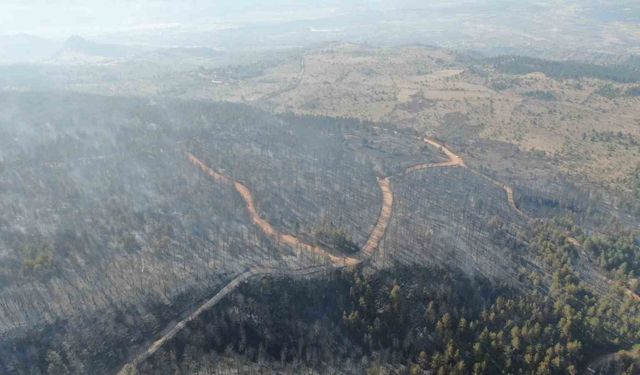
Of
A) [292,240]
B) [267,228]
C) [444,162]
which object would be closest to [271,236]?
[267,228]

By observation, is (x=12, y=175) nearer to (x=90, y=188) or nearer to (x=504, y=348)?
(x=90, y=188)

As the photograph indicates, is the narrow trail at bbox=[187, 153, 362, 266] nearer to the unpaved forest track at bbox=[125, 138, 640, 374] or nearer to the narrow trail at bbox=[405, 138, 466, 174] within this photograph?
the unpaved forest track at bbox=[125, 138, 640, 374]

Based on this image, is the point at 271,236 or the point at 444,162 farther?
the point at 444,162

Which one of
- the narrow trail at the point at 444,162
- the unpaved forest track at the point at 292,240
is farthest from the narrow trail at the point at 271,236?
the narrow trail at the point at 444,162

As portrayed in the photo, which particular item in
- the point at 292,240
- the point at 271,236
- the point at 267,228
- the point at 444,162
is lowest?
the point at 292,240

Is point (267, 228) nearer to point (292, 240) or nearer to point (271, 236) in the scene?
point (271, 236)

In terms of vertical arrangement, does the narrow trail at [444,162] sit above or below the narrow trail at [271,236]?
above

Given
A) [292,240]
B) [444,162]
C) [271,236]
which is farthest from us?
[444,162]

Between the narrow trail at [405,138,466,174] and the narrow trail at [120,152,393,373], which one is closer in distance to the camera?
the narrow trail at [120,152,393,373]

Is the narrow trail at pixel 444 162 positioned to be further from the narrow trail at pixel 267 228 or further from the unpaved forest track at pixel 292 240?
the narrow trail at pixel 267 228

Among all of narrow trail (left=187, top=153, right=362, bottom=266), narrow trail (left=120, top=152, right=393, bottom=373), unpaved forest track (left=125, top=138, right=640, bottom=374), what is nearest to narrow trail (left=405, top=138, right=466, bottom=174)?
unpaved forest track (left=125, top=138, right=640, bottom=374)

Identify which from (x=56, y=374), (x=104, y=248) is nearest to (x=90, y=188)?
(x=104, y=248)
